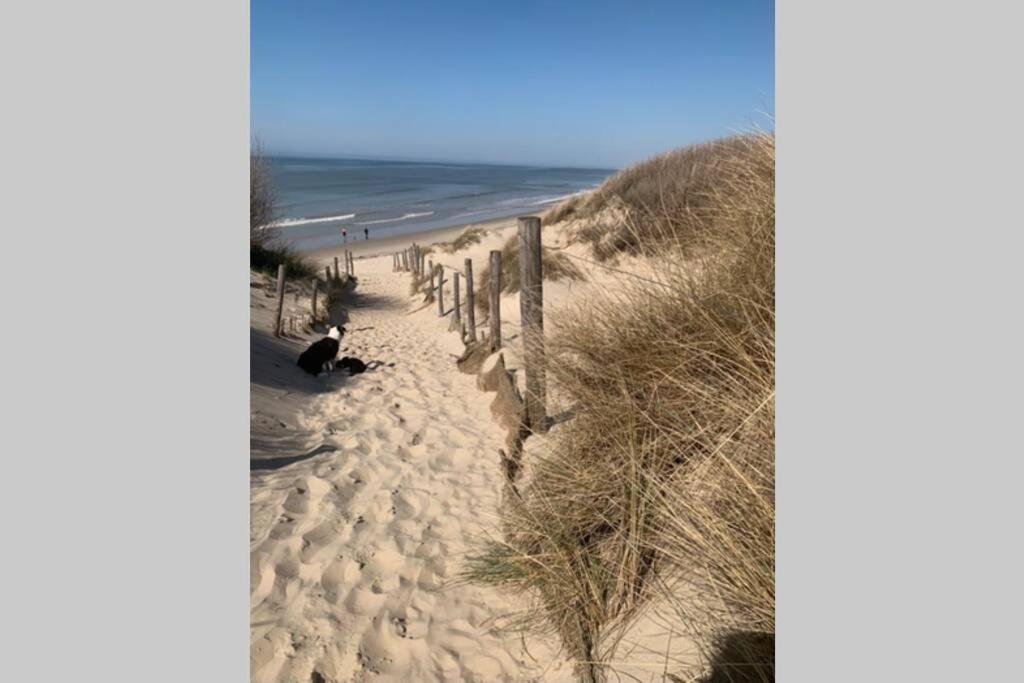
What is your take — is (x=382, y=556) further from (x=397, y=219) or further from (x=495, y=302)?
(x=397, y=219)

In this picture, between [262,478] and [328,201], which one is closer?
[262,478]

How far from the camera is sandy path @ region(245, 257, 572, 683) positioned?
270 cm

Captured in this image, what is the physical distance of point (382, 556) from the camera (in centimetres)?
353

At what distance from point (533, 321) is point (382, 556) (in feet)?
6.48

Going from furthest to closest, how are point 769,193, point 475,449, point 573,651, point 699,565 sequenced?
1. point 475,449
2. point 769,193
3. point 573,651
4. point 699,565

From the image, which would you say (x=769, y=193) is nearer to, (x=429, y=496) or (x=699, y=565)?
(x=699, y=565)

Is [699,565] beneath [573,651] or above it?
above

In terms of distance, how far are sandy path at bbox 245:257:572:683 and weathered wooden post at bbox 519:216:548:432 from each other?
691mm

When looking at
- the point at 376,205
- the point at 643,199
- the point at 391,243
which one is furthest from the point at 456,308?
the point at 376,205

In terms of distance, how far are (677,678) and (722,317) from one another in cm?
170

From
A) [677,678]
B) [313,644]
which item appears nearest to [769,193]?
[677,678]

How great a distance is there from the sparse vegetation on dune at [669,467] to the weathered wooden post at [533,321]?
252 mm

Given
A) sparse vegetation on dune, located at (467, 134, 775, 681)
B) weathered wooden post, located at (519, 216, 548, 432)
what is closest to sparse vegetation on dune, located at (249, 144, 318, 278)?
weathered wooden post, located at (519, 216, 548, 432)

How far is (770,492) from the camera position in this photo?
84.3 inches
